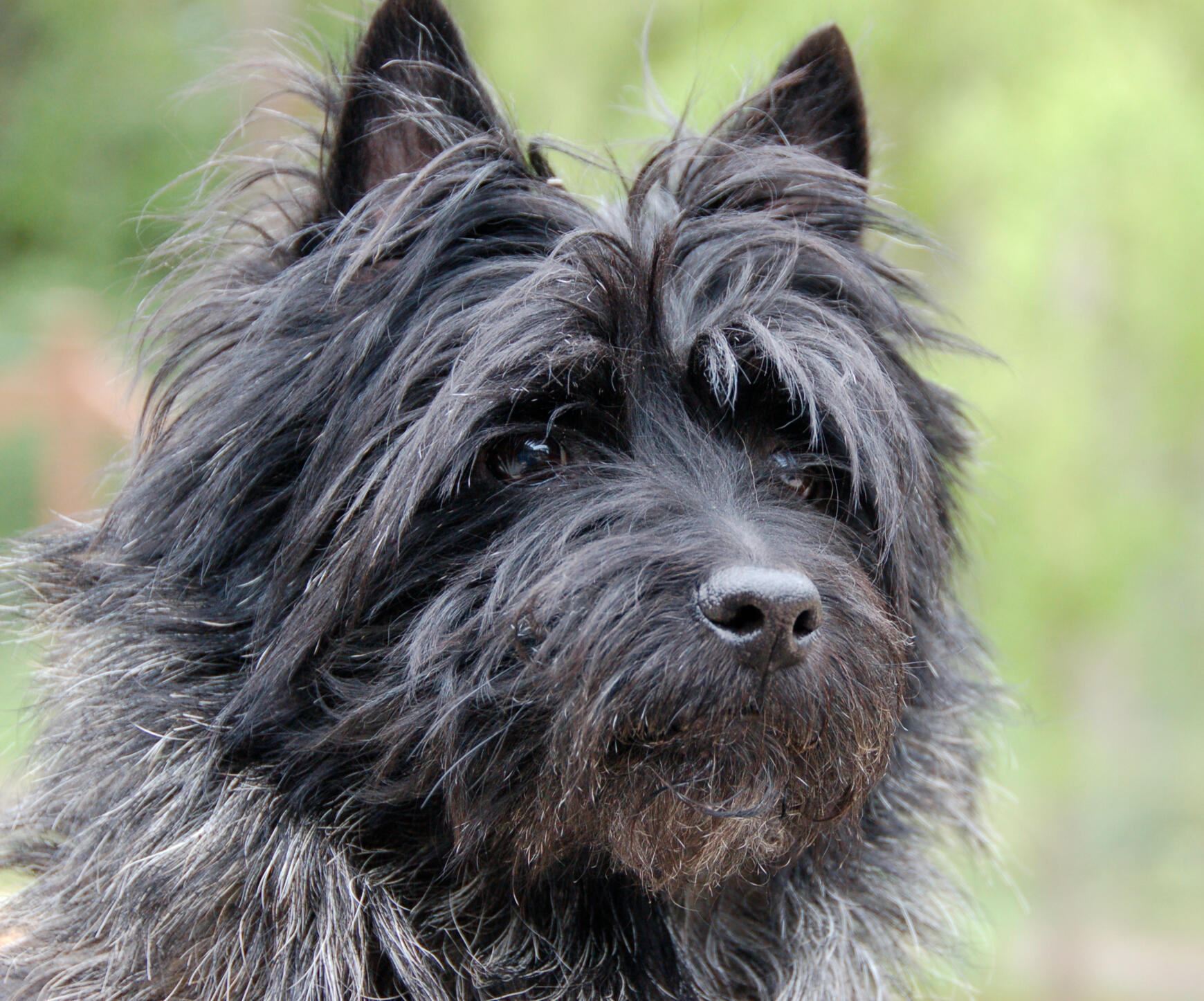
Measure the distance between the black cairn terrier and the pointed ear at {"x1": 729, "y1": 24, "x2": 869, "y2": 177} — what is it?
0.72 ft

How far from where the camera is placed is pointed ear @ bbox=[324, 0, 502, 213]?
2488 mm

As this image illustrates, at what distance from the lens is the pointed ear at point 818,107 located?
2.84 meters

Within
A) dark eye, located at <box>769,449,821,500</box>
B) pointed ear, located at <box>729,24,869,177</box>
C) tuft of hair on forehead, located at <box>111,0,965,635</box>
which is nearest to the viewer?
tuft of hair on forehead, located at <box>111,0,965,635</box>

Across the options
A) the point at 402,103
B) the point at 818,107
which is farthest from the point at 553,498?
the point at 818,107

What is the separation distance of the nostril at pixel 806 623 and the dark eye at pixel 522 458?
58 centimetres

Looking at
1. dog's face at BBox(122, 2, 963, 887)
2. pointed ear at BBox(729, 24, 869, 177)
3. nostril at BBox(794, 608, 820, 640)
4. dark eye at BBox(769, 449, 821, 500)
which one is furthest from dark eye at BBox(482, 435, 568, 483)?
pointed ear at BBox(729, 24, 869, 177)

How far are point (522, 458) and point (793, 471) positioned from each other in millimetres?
558

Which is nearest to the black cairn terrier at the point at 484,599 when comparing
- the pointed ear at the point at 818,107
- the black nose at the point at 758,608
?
the black nose at the point at 758,608

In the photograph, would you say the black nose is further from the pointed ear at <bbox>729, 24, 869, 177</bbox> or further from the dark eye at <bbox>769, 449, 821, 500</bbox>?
the pointed ear at <bbox>729, 24, 869, 177</bbox>

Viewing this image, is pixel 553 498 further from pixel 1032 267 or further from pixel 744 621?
pixel 1032 267

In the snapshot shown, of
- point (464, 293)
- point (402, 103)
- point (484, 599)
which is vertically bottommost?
point (484, 599)

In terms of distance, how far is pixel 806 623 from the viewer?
201 cm

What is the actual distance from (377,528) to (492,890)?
0.76 m

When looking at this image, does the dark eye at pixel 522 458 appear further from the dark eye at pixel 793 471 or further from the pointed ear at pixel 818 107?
the pointed ear at pixel 818 107
